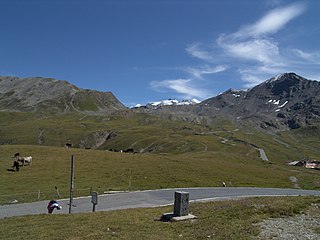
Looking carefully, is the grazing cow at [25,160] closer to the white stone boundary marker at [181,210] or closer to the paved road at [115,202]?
the paved road at [115,202]

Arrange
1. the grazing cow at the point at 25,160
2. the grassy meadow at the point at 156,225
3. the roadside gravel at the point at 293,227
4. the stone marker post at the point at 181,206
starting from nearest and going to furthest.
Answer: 1. the roadside gravel at the point at 293,227
2. the grassy meadow at the point at 156,225
3. the stone marker post at the point at 181,206
4. the grazing cow at the point at 25,160

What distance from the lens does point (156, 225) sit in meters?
22.5

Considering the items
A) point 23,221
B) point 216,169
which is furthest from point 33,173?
point 216,169

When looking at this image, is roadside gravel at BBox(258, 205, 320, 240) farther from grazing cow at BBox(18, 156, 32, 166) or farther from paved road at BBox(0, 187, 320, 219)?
grazing cow at BBox(18, 156, 32, 166)

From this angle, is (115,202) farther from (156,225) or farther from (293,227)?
(293,227)

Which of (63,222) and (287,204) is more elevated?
(287,204)

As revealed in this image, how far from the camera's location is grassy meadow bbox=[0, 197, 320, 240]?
19.4m

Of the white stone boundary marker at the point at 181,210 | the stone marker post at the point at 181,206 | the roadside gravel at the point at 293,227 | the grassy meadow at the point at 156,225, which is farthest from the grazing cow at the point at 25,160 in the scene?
the roadside gravel at the point at 293,227

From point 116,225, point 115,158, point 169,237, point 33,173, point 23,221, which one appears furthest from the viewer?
point 115,158

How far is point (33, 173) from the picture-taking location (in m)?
59.1

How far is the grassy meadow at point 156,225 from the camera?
19.4 metres

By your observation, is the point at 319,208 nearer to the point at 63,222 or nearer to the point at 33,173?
the point at 63,222

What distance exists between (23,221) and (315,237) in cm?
2107

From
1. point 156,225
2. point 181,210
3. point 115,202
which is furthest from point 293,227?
point 115,202
